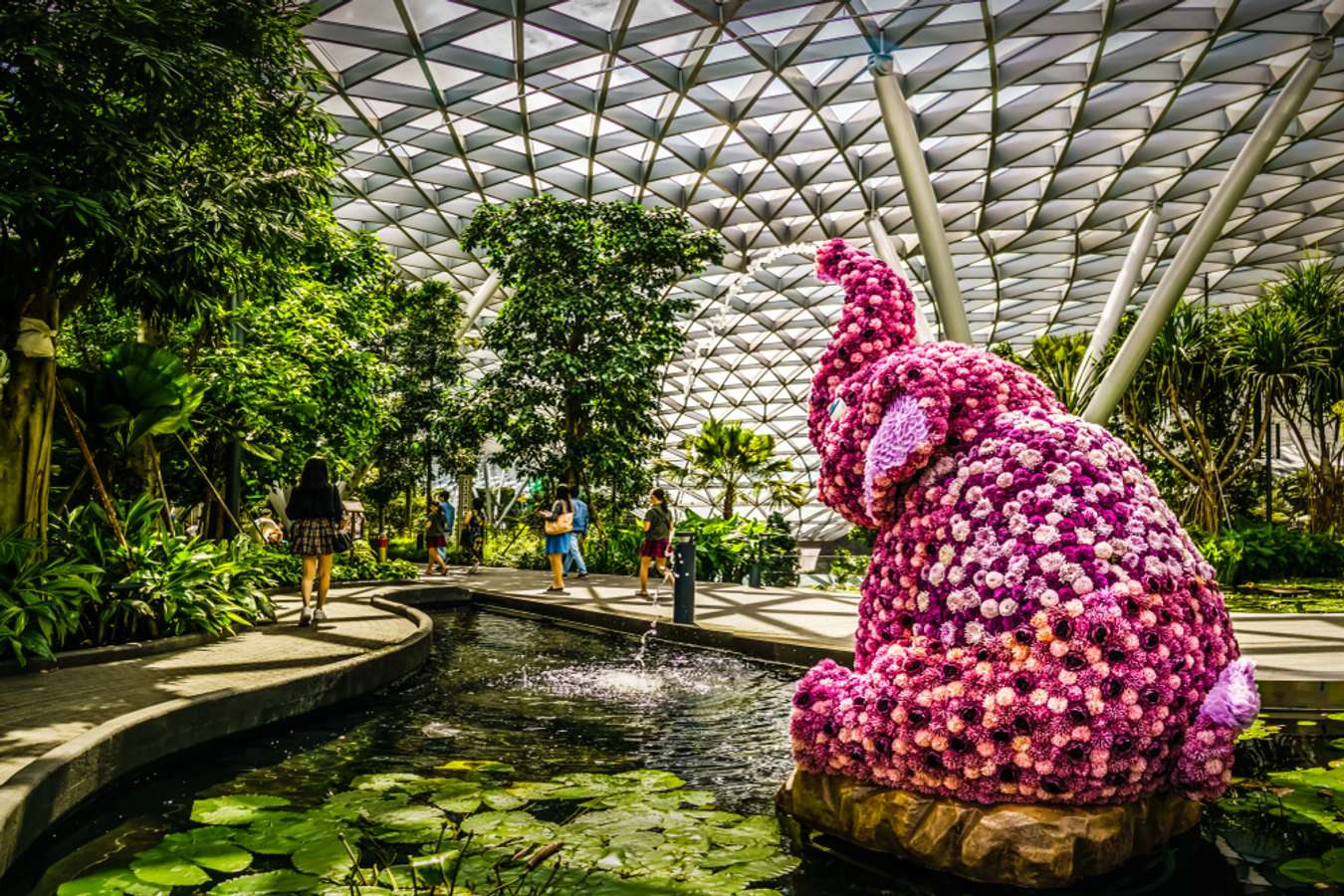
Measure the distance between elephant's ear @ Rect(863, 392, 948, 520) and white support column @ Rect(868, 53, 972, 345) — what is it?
1258 cm

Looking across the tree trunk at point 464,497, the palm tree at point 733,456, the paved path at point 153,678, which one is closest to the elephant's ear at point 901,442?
the paved path at point 153,678

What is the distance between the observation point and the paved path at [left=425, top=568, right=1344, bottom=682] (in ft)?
18.8

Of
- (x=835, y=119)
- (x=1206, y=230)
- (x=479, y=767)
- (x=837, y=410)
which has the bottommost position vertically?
(x=479, y=767)

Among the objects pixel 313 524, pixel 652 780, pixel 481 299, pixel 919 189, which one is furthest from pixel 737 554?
pixel 481 299

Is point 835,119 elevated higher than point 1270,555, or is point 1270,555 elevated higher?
point 835,119

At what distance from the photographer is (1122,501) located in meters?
2.70

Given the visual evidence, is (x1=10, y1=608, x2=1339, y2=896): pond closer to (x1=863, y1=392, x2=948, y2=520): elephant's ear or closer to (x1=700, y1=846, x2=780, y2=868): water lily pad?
(x1=700, y1=846, x2=780, y2=868): water lily pad

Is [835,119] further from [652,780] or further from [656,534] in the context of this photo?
[652,780]

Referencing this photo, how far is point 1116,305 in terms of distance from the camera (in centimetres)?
1870

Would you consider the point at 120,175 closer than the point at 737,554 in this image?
Yes

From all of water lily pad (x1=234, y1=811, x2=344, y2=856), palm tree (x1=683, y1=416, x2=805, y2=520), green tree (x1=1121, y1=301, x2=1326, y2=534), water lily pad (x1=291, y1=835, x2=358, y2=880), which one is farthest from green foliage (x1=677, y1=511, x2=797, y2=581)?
water lily pad (x1=291, y1=835, x2=358, y2=880)

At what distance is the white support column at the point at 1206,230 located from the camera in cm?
1499

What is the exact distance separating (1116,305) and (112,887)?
67.7 ft

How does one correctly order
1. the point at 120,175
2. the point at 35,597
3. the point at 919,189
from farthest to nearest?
the point at 919,189, the point at 35,597, the point at 120,175
